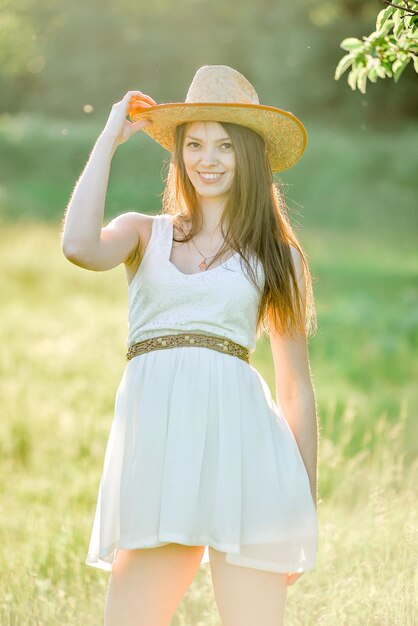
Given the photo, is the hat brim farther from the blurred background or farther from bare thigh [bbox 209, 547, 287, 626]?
bare thigh [bbox 209, 547, 287, 626]

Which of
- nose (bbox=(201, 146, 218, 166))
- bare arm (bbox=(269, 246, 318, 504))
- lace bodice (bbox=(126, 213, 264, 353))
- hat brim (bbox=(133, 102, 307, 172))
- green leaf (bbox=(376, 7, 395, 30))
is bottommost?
bare arm (bbox=(269, 246, 318, 504))

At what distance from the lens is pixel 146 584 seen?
116 inches

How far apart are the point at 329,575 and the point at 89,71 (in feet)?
60.1

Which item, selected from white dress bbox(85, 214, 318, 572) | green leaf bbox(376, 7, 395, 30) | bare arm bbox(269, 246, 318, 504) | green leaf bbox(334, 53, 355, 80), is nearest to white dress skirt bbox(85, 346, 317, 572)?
white dress bbox(85, 214, 318, 572)

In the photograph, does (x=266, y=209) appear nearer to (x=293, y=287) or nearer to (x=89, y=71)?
(x=293, y=287)

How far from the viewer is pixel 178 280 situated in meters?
3.10

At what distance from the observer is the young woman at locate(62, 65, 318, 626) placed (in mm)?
2949

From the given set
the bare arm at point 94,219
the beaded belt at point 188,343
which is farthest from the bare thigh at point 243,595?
the bare arm at point 94,219

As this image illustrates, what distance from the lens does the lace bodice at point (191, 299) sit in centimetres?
309

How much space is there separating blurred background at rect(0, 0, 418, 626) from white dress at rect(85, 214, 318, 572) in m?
0.98

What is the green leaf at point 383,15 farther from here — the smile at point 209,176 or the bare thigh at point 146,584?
the bare thigh at point 146,584

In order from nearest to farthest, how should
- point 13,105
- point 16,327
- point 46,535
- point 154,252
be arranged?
point 154,252
point 46,535
point 16,327
point 13,105

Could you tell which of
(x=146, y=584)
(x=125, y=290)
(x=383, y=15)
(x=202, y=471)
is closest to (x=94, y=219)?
(x=202, y=471)

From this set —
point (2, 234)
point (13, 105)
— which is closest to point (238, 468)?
point (2, 234)
